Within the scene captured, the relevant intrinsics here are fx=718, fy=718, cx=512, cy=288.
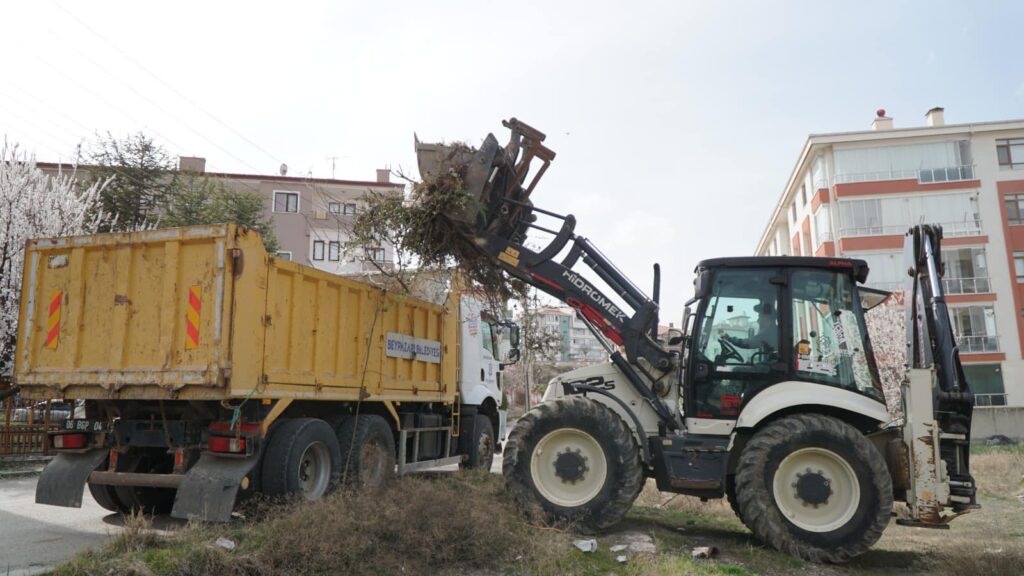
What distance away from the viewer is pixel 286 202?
35188 millimetres

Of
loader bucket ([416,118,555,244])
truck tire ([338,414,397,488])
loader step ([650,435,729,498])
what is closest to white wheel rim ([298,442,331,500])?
Answer: truck tire ([338,414,397,488])

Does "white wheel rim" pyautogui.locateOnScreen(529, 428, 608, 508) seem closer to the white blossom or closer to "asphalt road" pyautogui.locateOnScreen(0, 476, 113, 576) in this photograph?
"asphalt road" pyautogui.locateOnScreen(0, 476, 113, 576)

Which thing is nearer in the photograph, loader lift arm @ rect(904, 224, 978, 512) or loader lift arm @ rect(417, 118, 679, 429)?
loader lift arm @ rect(904, 224, 978, 512)

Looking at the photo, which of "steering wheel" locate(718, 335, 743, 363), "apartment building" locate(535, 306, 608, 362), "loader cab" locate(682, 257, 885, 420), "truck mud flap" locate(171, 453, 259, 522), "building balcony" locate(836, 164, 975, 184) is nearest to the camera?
"truck mud flap" locate(171, 453, 259, 522)

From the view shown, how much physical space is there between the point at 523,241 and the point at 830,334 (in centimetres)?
333

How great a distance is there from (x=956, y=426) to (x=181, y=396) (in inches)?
270

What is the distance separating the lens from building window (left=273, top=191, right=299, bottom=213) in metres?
34.8

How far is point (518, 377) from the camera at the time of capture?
38469mm

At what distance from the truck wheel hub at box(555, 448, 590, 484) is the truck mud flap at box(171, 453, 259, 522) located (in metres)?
2.88

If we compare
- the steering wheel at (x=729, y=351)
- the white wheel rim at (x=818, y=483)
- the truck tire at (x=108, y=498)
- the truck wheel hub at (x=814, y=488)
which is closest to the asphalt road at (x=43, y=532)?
the truck tire at (x=108, y=498)

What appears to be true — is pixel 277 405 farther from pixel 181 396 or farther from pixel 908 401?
pixel 908 401

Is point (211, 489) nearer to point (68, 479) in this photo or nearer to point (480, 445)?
point (68, 479)

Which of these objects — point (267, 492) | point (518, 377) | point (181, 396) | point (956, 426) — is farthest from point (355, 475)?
point (518, 377)

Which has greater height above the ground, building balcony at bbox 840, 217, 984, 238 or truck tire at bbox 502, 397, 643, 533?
building balcony at bbox 840, 217, 984, 238
